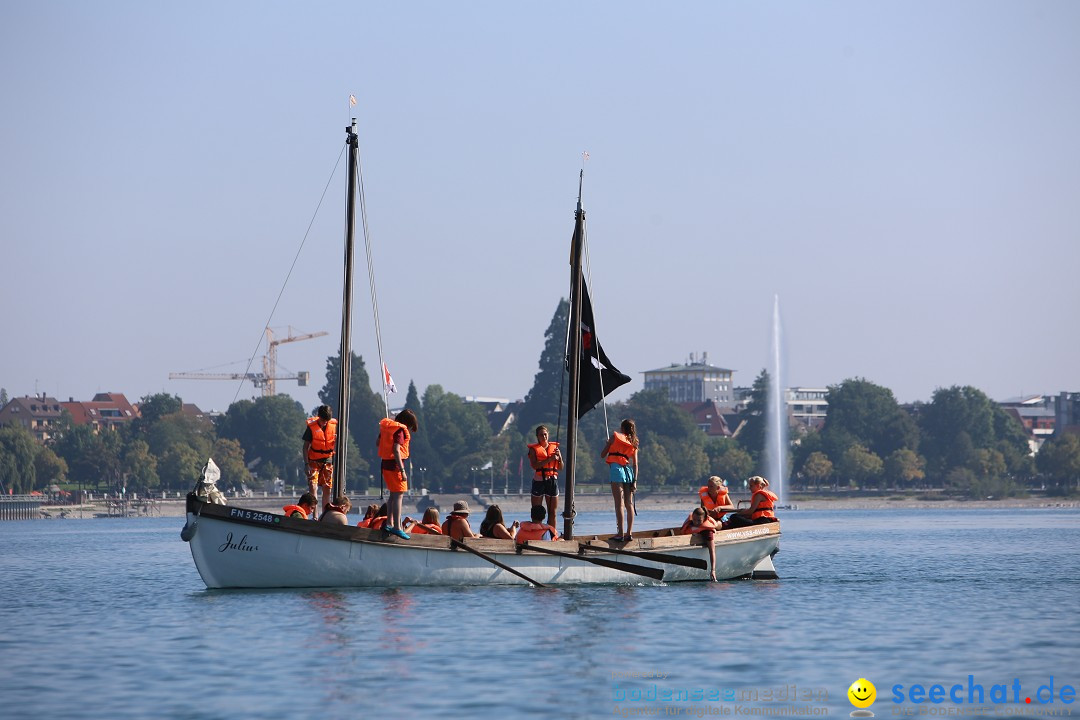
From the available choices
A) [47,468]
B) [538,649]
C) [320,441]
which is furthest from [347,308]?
[47,468]

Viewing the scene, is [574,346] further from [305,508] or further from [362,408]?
[362,408]

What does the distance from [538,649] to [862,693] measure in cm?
622

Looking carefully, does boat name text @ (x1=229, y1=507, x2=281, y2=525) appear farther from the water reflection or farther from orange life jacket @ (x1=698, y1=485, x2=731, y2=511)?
orange life jacket @ (x1=698, y1=485, x2=731, y2=511)

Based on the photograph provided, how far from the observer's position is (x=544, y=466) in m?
34.6

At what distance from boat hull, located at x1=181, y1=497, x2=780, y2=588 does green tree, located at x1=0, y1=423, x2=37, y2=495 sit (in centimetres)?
15325

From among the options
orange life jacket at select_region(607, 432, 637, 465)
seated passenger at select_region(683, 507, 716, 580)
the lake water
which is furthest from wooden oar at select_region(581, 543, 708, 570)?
orange life jacket at select_region(607, 432, 637, 465)

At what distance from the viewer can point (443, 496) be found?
188625 mm

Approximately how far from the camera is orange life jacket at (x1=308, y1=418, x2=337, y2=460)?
115 feet

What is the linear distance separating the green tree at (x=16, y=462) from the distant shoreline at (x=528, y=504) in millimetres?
11074

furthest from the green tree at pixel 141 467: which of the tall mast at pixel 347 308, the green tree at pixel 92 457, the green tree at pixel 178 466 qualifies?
the tall mast at pixel 347 308

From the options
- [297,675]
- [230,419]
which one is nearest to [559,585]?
[297,675]

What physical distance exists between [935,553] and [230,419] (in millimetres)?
150818

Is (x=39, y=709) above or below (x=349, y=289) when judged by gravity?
below

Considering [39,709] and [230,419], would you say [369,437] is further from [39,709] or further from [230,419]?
[39,709]
